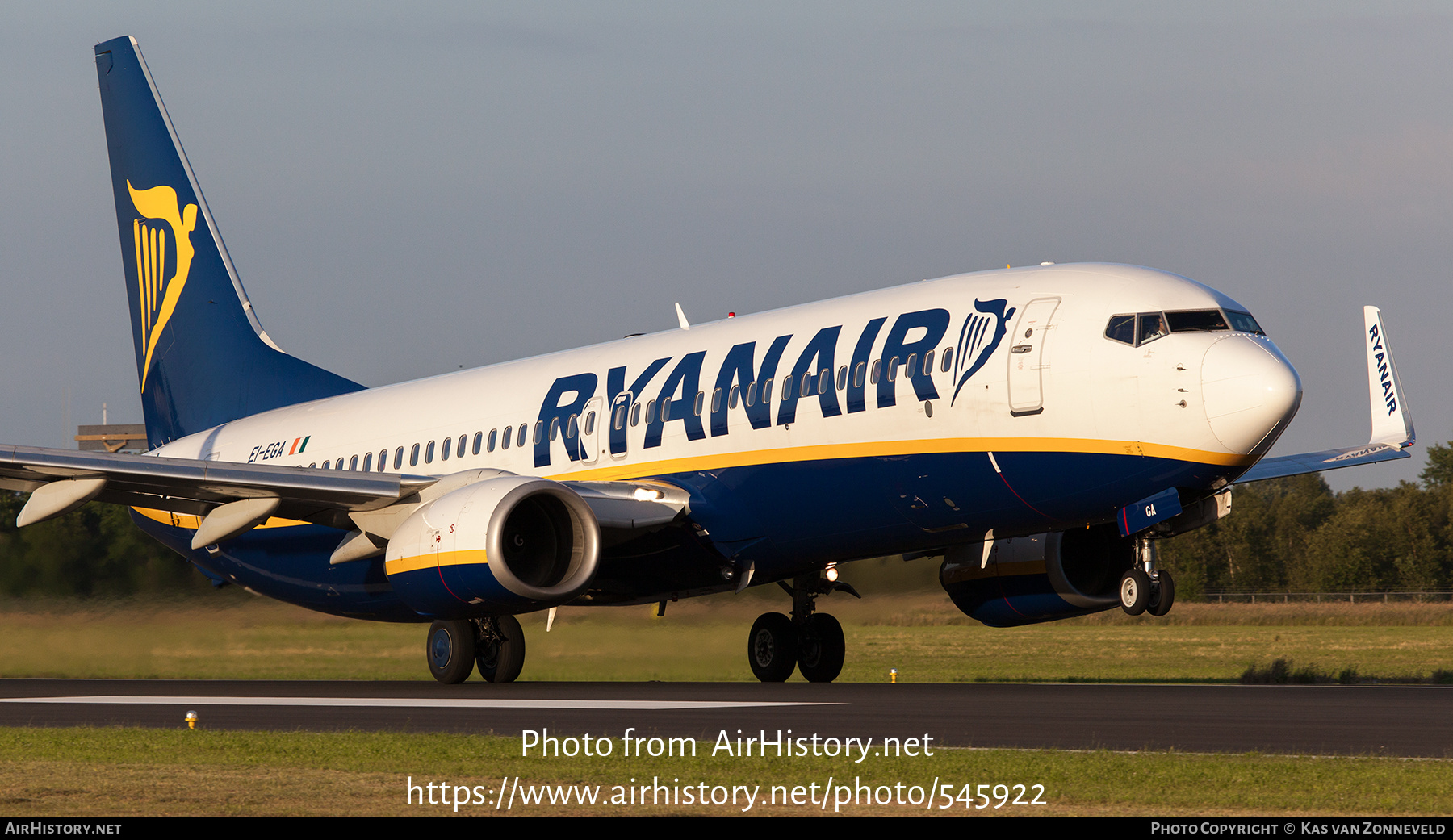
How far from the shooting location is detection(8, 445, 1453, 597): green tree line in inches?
1177

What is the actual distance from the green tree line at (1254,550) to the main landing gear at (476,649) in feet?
24.8

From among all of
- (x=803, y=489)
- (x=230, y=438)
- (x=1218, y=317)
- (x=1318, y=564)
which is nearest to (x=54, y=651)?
(x=230, y=438)

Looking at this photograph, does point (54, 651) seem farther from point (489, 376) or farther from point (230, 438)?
point (489, 376)

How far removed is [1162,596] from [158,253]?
21803 mm

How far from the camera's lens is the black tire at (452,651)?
24.4 meters

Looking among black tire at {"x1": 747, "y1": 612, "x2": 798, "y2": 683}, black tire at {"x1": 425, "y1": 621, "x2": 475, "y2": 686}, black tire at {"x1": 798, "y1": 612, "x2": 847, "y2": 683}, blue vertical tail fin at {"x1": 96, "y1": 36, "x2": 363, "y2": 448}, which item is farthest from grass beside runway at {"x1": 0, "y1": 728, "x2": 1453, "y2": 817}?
blue vertical tail fin at {"x1": 96, "y1": 36, "x2": 363, "y2": 448}

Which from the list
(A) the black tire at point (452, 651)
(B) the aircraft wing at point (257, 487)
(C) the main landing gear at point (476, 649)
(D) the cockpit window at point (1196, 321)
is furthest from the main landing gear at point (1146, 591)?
(A) the black tire at point (452, 651)

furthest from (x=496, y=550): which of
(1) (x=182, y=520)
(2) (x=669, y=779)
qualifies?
(1) (x=182, y=520)

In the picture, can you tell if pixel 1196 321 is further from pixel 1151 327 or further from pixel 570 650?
pixel 570 650

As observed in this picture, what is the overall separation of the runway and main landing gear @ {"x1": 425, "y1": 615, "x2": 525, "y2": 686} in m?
0.43

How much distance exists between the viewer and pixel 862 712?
16203 mm

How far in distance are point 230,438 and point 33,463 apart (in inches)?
363

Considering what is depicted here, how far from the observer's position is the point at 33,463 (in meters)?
21.2

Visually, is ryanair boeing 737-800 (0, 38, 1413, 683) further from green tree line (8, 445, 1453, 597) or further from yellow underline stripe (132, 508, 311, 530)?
green tree line (8, 445, 1453, 597)
